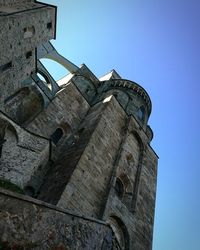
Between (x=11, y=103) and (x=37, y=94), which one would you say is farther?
(x=37, y=94)

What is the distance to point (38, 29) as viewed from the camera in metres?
14.5

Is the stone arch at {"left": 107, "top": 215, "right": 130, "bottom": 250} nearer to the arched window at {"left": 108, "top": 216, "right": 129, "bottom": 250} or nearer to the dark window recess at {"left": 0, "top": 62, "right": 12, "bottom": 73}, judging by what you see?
the arched window at {"left": 108, "top": 216, "right": 129, "bottom": 250}

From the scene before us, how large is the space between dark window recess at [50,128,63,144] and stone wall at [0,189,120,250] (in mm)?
10430

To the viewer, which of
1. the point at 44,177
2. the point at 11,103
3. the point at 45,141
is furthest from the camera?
the point at 11,103

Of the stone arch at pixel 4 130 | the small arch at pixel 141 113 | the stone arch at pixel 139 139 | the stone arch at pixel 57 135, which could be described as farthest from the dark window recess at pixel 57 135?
the small arch at pixel 141 113

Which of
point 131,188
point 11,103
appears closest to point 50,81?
point 11,103

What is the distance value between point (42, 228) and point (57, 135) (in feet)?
38.9

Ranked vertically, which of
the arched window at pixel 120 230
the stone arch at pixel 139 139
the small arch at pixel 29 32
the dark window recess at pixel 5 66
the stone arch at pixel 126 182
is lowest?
the arched window at pixel 120 230

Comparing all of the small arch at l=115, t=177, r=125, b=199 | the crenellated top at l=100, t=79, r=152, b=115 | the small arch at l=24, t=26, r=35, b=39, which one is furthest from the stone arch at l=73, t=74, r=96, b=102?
the small arch at l=24, t=26, r=35, b=39

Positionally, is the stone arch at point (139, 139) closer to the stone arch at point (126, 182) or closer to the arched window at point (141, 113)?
the arched window at point (141, 113)

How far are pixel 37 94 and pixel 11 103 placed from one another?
2.19 m

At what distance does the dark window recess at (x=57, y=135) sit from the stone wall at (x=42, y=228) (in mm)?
10430

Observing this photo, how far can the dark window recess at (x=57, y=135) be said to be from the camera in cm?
1661

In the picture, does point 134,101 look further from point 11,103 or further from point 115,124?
point 11,103
